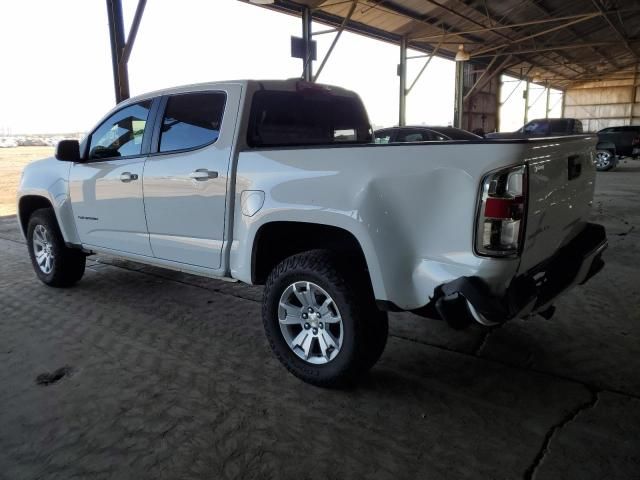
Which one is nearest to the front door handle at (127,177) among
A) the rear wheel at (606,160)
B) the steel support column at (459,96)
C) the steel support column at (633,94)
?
the rear wheel at (606,160)

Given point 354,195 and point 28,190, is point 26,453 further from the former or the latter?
point 28,190

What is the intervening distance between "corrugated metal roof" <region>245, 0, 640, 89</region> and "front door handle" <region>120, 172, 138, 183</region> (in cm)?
1030

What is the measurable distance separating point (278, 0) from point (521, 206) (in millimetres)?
11983

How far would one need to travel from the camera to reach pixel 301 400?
2.59m

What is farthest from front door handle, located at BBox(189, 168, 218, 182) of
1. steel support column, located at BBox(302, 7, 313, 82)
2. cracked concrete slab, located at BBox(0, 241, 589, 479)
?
steel support column, located at BBox(302, 7, 313, 82)

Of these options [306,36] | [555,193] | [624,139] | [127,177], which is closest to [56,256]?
[127,177]

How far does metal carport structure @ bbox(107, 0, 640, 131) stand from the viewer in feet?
41.9

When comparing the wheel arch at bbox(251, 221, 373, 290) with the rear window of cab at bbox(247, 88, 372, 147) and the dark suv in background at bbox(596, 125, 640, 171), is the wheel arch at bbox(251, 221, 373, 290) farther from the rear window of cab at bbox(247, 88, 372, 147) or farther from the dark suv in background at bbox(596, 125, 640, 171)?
the dark suv in background at bbox(596, 125, 640, 171)

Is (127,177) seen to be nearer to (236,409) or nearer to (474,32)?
(236,409)

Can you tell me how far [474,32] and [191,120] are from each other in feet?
55.1

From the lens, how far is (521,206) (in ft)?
6.77

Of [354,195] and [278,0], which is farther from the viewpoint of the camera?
[278,0]

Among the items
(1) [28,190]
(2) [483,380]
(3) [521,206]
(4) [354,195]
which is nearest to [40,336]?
(1) [28,190]

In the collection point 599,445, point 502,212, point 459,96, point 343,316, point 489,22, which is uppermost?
point 489,22
